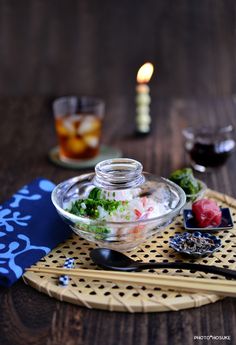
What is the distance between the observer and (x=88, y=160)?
1.87m

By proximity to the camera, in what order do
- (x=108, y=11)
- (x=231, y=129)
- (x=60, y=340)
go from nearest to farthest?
(x=60, y=340), (x=231, y=129), (x=108, y=11)

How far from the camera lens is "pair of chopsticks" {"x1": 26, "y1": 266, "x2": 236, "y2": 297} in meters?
1.09

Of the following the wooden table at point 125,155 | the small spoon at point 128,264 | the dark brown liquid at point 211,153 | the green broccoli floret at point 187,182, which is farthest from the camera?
the dark brown liquid at point 211,153

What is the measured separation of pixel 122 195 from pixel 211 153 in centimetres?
56

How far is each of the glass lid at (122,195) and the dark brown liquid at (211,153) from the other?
395 mm

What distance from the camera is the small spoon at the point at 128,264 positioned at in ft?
3.71

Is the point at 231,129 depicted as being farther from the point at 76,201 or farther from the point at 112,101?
the point at 76,201

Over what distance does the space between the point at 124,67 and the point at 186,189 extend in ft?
5.49

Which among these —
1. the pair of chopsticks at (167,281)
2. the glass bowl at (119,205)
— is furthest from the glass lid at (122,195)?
the pair of chopsticks at (167,281)

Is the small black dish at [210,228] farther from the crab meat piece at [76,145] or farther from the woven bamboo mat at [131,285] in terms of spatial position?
the crab meat piece at [76,145]

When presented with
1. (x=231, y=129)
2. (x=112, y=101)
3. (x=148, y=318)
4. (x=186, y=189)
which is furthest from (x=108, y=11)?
(x=148, y=318)

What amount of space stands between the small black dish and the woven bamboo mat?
0.05 feet

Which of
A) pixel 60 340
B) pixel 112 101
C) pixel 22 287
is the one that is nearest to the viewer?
pixel 60 340

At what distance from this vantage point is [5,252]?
1.23 metres
